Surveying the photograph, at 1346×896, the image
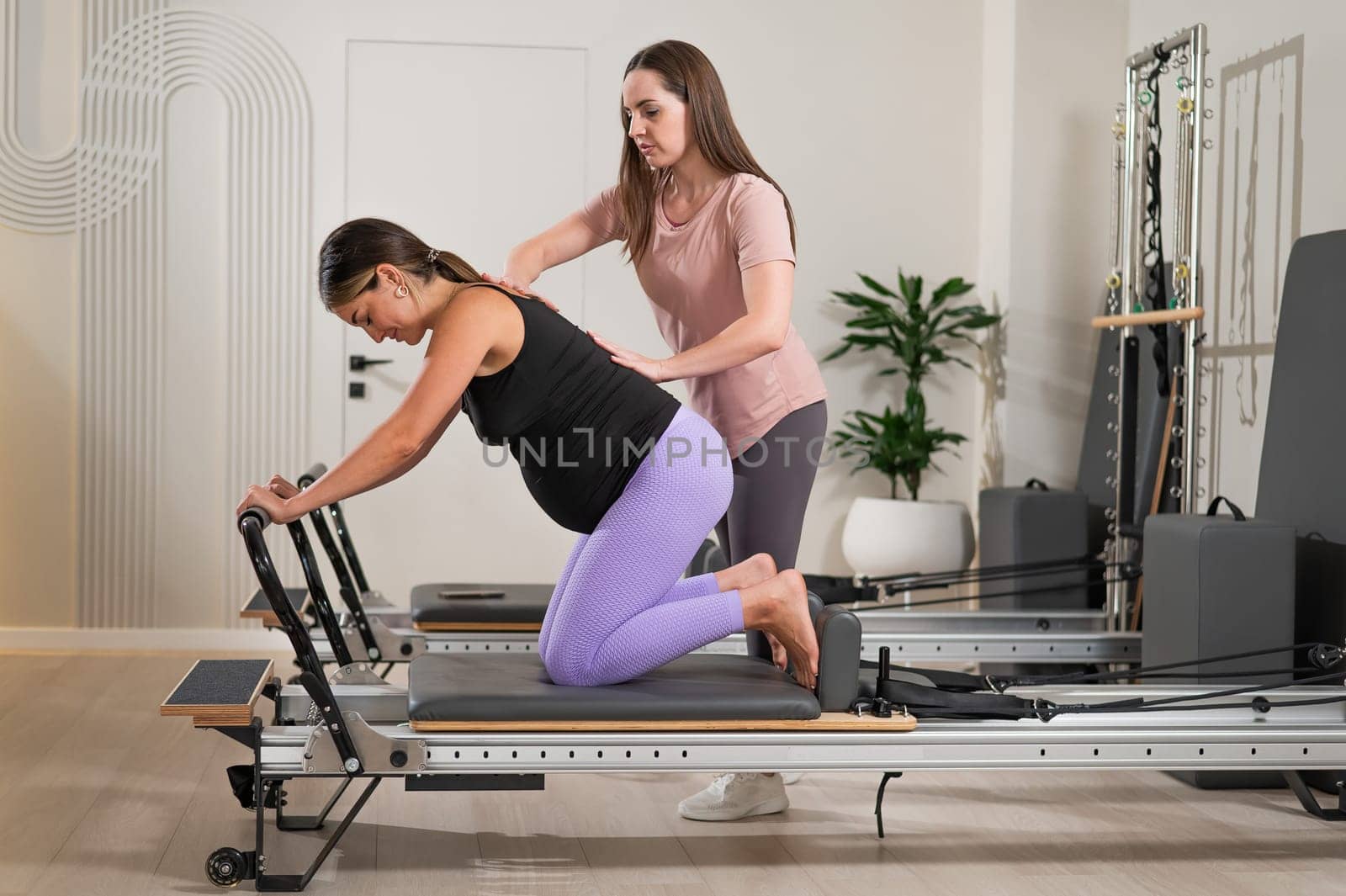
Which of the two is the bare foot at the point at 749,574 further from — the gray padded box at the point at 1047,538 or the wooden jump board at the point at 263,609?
the gray padded box at the point at 1047,538

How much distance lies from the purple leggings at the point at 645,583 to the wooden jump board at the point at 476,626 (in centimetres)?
111

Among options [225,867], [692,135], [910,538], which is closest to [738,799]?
[225,867]

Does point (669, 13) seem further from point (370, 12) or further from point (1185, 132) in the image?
point (1185, 132)

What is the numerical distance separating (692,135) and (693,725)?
1.03 metres

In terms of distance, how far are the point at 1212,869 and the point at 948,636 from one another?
3.34 ft

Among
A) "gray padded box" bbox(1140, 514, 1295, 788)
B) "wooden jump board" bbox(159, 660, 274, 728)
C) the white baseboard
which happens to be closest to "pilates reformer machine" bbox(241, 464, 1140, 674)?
"gray padded box" bbox(1140, 514, 1295, 788)

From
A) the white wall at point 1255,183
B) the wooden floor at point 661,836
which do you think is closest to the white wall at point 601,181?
the white wall at point 1255,183

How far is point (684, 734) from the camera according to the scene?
216 centimetres

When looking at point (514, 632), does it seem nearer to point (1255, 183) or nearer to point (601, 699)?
point (601, 699)

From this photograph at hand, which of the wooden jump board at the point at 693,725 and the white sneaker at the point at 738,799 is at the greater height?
the wooden jump board at the point at 693,725

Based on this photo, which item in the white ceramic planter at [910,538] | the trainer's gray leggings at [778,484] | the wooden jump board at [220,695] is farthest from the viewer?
the white ceramic planter at [910,538]

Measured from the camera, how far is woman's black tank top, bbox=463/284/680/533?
7.06 feet

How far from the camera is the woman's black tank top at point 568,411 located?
2152mm

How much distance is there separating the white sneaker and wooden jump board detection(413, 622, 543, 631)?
2.59 feet
